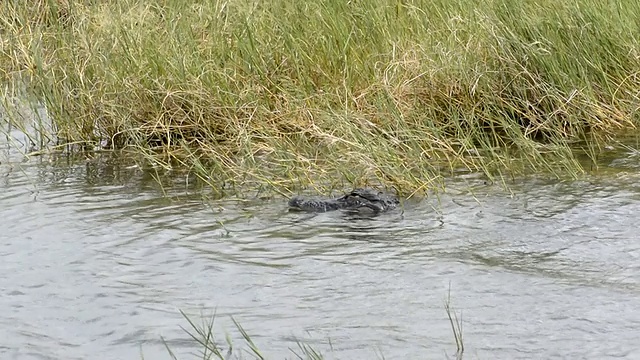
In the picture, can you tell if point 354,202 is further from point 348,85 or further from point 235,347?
point 235,347

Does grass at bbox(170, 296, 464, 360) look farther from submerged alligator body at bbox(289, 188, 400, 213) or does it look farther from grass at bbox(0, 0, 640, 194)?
grass at bbox(0, 0, 640, 194)

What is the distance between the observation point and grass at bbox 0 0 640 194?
20.7 ft

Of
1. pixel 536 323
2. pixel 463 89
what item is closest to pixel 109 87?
pixel 463 89

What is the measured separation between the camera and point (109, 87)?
22.8 feet

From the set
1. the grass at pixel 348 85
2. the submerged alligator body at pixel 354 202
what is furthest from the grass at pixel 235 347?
the grass at pixel 348 85

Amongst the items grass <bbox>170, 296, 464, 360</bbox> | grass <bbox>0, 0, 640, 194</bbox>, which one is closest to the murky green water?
grass <bbox>170, 296, 464, 360</bbox>

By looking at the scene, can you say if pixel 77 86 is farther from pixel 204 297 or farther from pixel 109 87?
pixel 204 297

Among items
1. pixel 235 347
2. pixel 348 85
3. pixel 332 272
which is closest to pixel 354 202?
pixel 332 272

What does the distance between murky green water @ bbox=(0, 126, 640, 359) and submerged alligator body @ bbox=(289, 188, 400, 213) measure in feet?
0.27

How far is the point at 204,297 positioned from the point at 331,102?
9.41 feet

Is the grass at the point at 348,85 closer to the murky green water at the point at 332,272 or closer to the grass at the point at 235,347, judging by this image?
the murky green water at the point at 332,272

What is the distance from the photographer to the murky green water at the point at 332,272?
3760 mm

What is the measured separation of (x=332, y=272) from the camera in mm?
4496

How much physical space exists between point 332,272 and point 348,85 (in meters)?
2.62
